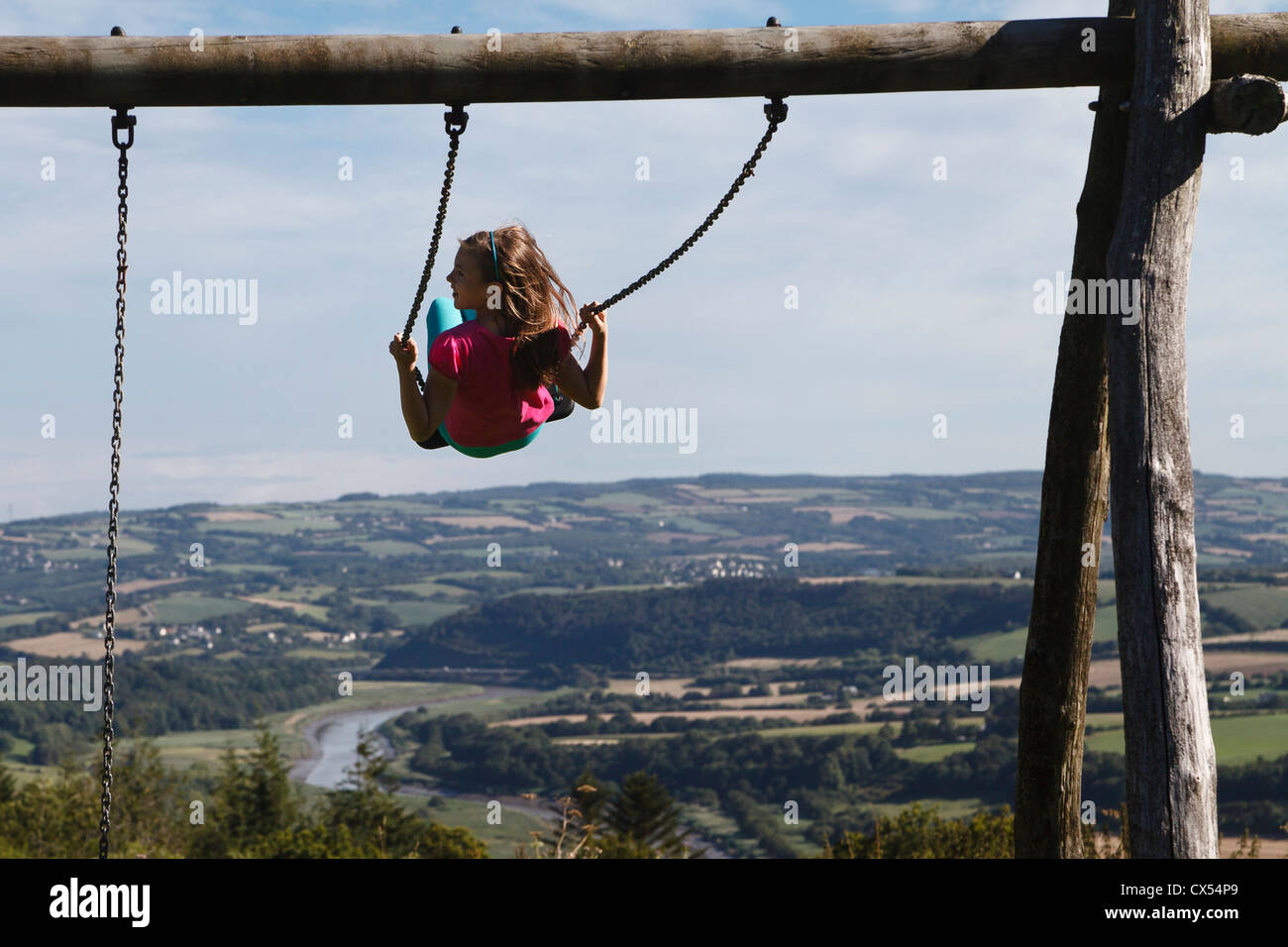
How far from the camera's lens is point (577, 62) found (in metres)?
4.29

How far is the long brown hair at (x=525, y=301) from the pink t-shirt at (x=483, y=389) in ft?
0.11

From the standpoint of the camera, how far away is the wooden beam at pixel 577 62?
4266 mm

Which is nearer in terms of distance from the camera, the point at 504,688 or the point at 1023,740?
the point at 1023,740

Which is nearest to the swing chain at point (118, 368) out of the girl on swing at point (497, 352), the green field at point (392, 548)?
the girl on swing at point (497, 352)

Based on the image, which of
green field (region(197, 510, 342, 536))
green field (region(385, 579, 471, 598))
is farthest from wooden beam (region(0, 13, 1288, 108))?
green field (region(197, 510, 342, 536))

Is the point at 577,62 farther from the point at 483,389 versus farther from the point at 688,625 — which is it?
the point at 688,625

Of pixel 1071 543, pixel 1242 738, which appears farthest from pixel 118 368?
pixel 1242 738

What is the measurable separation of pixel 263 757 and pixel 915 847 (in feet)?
108

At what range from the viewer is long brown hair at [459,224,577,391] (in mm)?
4352

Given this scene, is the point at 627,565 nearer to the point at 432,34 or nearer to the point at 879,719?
the point at 879,719

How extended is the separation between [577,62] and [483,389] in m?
1.17

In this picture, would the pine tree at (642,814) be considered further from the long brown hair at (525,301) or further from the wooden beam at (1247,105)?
the wooden beam at (1247,105)
